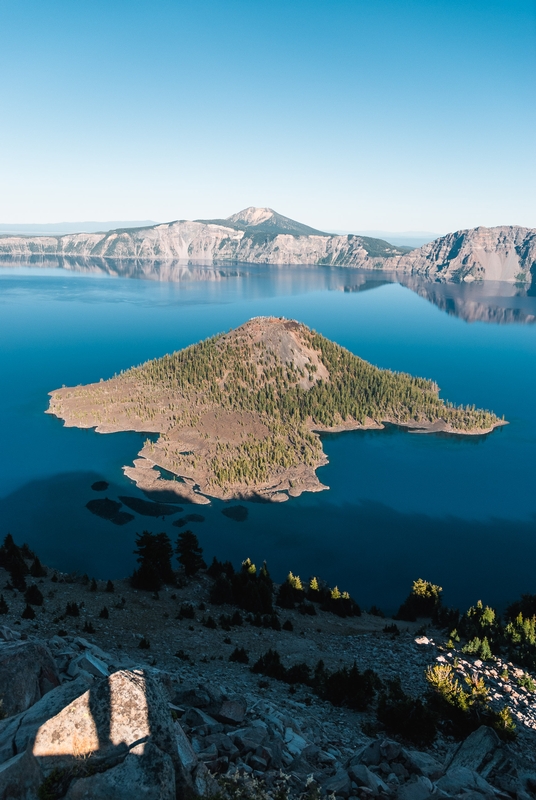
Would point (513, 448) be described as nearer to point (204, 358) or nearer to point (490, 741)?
point (204, 358)

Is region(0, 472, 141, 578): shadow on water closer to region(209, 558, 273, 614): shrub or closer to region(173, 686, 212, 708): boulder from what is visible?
region(209, 558, 273, 614): shrub

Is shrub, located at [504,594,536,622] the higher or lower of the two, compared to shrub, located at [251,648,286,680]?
lower

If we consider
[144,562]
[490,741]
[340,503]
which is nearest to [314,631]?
[144,562]

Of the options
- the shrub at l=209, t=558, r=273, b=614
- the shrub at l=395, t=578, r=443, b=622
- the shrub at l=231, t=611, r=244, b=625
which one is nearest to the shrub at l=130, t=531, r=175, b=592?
the shrub at l=209, t=558, r=273, b=614

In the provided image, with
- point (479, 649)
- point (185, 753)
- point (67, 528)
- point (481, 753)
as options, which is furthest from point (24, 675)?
point (67, 528)

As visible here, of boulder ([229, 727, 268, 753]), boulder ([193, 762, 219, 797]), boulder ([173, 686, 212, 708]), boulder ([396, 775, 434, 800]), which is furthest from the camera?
boulder ([173, 686, 212, 708])
